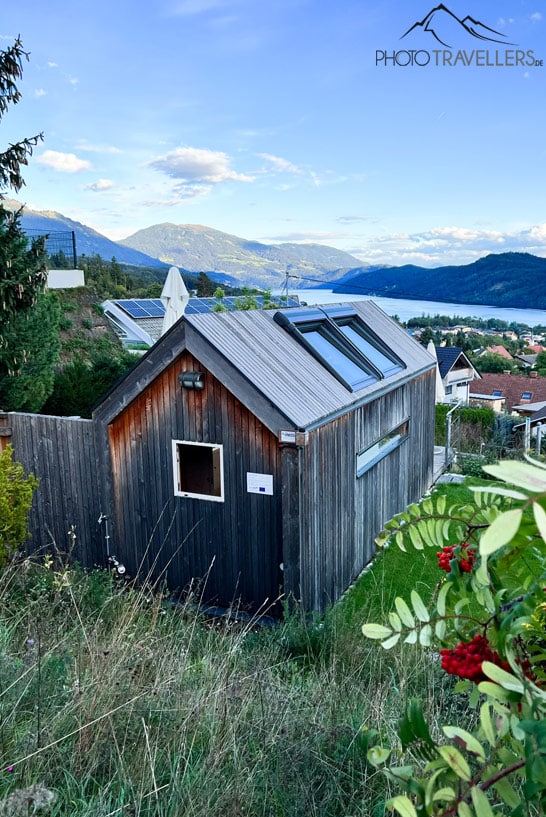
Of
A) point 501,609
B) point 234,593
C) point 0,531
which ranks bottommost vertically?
point 234,593

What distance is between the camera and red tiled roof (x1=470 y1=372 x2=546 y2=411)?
35812mm

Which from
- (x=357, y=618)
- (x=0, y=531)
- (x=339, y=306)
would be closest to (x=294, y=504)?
(x=357, y=618)

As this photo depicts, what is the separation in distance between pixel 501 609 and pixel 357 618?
472 cm

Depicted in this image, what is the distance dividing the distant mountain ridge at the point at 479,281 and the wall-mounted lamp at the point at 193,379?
1584cm

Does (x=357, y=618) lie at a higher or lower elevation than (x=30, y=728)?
lower

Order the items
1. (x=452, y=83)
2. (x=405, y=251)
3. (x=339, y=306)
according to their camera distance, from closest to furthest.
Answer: (x=339, y=306) < (x=452, y=83) < (x=405, y=251)

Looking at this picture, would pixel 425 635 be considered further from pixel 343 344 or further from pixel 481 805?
Answer: pixel 343 344

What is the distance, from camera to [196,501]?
6.72 metres

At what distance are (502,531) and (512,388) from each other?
40.3 meters

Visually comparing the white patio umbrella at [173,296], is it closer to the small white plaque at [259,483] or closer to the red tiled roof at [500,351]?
the small white plaque at [259,483]

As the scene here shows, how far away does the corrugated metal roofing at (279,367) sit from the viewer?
6.08 metres

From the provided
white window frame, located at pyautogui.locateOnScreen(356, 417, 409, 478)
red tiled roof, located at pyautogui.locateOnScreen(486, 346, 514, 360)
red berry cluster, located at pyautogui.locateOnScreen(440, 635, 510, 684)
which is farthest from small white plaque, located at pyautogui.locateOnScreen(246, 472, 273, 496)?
red tiled roof, located at pyautogui.locateOnScreen(486, 346, 514, 360)

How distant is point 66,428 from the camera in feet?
24.1

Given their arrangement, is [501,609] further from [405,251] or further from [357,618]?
[405,251]
